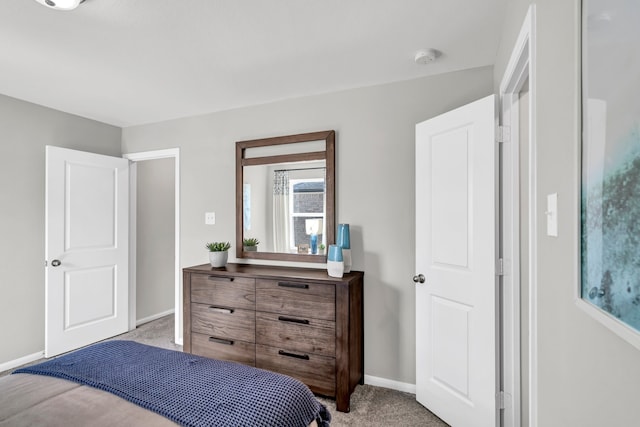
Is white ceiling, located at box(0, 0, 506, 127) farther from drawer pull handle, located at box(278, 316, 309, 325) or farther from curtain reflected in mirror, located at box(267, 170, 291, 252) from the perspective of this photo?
drawer pull handle, located at box(278, 316, 309, 325)

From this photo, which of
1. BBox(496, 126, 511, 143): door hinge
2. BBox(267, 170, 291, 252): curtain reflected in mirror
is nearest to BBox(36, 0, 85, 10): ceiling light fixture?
BBox(267, 170, 291, 252): curtain reflected in mirror

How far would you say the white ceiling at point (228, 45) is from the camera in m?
1.70

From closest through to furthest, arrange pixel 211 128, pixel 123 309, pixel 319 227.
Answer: pixel 319 227 → pixel 211 128 → pixel 123 309

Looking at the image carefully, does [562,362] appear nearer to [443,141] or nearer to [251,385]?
[251,385]

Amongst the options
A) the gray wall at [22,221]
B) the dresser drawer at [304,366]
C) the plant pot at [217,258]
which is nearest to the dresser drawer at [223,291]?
the plant pot at [217,258]

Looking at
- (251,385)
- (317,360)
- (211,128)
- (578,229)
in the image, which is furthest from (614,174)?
(211,128)

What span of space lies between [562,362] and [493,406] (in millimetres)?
1168

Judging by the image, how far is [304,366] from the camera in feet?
7.80

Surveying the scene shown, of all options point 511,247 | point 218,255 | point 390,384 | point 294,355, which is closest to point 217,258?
point 218,255

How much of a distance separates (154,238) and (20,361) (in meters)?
1.76

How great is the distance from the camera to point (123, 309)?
369 centimetres

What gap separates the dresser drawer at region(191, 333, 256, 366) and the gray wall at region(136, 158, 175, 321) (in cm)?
171

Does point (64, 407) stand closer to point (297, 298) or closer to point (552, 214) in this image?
point (297, 298)

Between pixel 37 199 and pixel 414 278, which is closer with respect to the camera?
pixel 414 278
